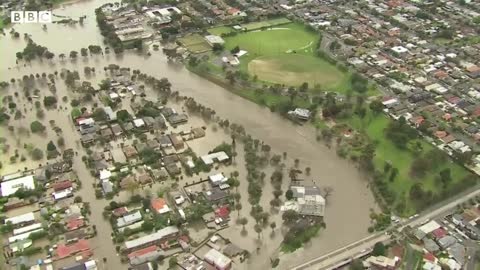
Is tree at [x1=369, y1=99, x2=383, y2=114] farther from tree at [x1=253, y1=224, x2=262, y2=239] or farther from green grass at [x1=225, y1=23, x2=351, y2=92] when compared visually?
tree at [x1=253, y1=224, x2=262, y2=239]

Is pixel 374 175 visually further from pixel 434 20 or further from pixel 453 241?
pixel 434 20

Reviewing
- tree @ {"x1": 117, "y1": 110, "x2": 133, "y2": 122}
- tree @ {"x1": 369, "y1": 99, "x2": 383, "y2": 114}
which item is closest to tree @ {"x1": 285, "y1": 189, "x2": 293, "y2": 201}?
tree @ {"x1": 369, "y1": 99, "x2": 383, "y2": 114}

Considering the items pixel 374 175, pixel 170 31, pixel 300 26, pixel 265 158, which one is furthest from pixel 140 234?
pixel 300 26

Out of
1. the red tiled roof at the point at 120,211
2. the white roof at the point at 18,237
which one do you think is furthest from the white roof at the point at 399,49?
the white roof at the point at 18,237

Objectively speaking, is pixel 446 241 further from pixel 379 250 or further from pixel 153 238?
pixel 153 238

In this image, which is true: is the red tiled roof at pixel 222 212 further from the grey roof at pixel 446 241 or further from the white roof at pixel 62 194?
the grey roof at pixel 446 241

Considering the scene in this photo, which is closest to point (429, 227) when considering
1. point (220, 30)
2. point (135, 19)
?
point (220, 30)

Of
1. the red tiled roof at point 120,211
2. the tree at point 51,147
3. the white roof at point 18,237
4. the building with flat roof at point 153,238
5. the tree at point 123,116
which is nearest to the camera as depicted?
the building with flat roof at point 153,238
